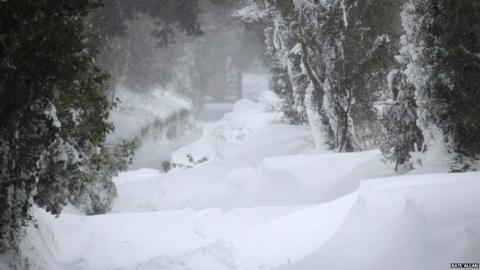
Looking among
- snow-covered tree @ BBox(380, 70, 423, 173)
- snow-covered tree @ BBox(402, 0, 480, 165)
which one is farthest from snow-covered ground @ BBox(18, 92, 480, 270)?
snow-covered tree @ BBox(402, 0, 480, 165)

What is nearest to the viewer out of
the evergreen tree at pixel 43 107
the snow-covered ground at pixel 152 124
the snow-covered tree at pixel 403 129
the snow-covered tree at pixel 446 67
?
the evergreen tree at pixel 43 107

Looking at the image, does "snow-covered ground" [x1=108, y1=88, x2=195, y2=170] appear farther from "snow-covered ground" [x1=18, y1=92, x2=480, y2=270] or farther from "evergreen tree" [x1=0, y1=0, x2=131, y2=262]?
"evergreen tree" [x1=0, y1=0, x2=131, y2=262]

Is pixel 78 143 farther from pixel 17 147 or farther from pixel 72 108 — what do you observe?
pixel 17 147

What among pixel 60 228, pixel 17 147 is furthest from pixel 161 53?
pixel 17 147

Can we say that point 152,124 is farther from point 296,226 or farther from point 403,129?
point 296,226

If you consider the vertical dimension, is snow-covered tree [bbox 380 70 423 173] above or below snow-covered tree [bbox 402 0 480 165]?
below

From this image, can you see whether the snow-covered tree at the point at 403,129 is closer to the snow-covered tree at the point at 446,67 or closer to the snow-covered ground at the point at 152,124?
the snow-covered tree at the point at 446,67

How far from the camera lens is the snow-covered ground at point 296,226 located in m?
5.61

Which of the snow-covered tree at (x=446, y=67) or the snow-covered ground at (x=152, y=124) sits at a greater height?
the snow-covered tree at (x=446, y=67)

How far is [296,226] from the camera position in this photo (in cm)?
739

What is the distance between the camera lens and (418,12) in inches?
364

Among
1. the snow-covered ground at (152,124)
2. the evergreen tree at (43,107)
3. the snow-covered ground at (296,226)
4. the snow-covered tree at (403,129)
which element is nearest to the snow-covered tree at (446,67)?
the snow-covered ground at (296,226)

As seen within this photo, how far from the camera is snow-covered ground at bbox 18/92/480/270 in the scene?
221 inches

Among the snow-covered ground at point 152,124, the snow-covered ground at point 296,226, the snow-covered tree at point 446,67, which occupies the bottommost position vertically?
the snow-covered ground at point 152,124
